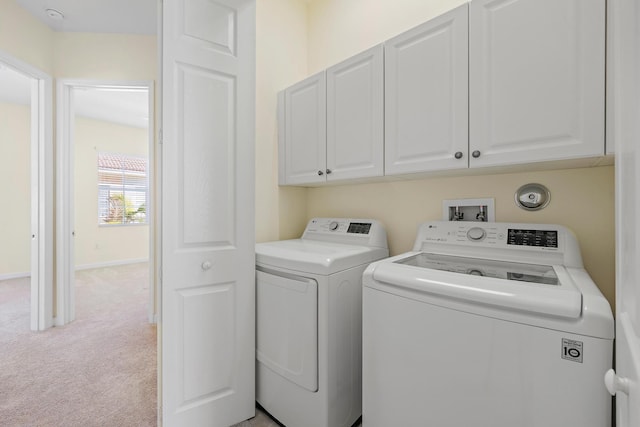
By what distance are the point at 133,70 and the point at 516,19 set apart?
3117 millimetres

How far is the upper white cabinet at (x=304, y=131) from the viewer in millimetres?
1885

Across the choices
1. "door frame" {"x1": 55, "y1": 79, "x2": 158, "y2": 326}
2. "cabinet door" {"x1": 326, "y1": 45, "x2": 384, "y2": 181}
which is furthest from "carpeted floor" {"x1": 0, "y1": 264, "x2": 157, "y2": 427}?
"cabinet door" {"x1": 326, "y1": 45, "x2": 384, "y2": 181}

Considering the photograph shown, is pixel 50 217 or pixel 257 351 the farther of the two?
pixel 50 217

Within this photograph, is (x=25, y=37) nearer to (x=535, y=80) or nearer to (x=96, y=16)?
(x=96, y=16)

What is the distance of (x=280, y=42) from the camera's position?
2.21 meters

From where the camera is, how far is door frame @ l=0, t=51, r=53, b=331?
8.43ft

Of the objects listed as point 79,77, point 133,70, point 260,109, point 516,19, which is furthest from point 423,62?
point 79,77

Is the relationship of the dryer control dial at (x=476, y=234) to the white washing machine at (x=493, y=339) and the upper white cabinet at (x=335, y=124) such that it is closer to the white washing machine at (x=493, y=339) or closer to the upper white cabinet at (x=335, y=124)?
the white washing machine at (x=493, y=339)

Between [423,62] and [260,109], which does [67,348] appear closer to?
[260,109]

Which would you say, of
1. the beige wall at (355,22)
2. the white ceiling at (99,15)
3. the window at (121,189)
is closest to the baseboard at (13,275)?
the window at (121,189)

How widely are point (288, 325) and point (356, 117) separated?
1199 millimetres

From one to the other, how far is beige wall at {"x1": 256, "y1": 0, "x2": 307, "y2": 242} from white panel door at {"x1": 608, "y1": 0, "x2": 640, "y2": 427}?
1.80 metres

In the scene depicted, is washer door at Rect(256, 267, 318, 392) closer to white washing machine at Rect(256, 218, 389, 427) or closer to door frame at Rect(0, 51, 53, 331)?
white washing machine at Rect(256, 218, 389, 427)

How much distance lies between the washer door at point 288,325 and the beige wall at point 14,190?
5.10 metres
